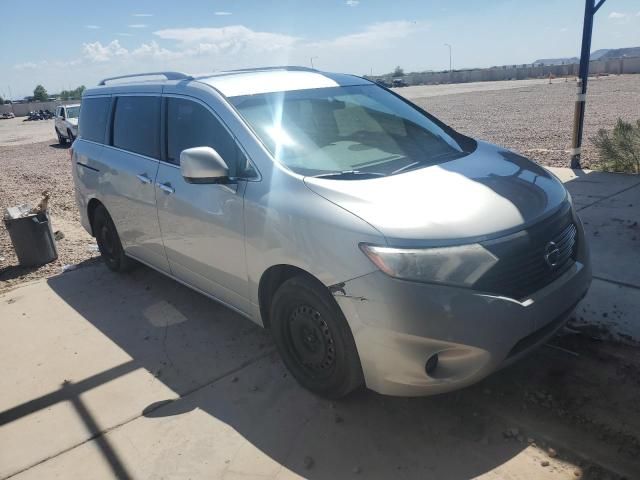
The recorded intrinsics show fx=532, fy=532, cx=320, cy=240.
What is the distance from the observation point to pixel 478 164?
11.1 ft

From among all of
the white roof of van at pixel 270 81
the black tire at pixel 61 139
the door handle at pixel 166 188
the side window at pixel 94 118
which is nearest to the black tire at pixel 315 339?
the door handle at pixel 166 188

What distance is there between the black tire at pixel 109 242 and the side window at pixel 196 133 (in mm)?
1645

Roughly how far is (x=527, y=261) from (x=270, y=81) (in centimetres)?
226

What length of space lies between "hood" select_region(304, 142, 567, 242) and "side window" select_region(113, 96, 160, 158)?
1.90 m

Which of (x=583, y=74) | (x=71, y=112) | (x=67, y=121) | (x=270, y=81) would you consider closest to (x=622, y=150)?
(x=583, y=74)

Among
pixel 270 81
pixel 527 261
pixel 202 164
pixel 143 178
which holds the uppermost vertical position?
pixel 270 81

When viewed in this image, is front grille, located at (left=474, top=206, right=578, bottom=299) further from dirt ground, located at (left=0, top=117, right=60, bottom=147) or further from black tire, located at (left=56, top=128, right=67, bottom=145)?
dirt ground, located at (left=0, top=117, right=60, bottom=147)

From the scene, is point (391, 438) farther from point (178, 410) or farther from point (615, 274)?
point (615, 274)

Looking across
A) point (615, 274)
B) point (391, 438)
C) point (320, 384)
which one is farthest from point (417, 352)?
point (615, 274)

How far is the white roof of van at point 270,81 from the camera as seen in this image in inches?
148

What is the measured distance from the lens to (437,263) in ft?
8.38

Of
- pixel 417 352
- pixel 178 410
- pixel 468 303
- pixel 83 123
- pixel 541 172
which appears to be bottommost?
pixel 178 410

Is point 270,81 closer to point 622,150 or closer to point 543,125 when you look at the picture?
point 622,150

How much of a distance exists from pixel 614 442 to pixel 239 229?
2.39m
